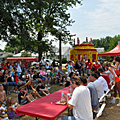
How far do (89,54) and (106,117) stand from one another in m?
17.7

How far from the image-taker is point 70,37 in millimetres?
20562

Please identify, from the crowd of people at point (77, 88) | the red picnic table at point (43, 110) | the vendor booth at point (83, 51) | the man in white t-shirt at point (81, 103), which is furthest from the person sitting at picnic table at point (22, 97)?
the vendor booth at point (83, 51)

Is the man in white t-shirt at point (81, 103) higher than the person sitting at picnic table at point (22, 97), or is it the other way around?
the man in white t-shirt at point (81, 103)

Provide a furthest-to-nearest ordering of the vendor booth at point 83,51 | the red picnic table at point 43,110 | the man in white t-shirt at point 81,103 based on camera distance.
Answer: the vendor booth at point 83,51 → the red picnic table at point 43,110 → the man in white t-shirt at point 81,103

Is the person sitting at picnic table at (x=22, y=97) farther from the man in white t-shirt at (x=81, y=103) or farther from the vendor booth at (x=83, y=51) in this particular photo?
the vendor booth at (x=83, y=51)

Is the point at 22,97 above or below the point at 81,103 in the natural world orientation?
below

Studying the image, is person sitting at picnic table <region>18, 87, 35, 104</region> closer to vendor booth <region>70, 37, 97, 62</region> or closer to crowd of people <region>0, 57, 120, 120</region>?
crowd of people <region>0, 57, 120, 120</region>

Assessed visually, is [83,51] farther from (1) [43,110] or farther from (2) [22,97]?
(1) [43,110]

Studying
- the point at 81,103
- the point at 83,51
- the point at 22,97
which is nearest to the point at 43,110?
the point at 81,103

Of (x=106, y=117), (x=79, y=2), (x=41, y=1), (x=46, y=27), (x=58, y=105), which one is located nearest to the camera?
(x=58, y=105)

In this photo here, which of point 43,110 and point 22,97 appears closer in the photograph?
point 43,110

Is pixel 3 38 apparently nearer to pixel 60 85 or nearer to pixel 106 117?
pixel 60 85

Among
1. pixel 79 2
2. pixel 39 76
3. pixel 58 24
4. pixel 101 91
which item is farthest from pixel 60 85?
pixel 79 2

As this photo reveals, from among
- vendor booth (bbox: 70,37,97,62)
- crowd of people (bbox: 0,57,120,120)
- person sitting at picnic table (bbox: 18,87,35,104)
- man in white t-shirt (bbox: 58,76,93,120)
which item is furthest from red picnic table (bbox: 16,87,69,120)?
vendor booth (bbox: 70,37,97,62)
